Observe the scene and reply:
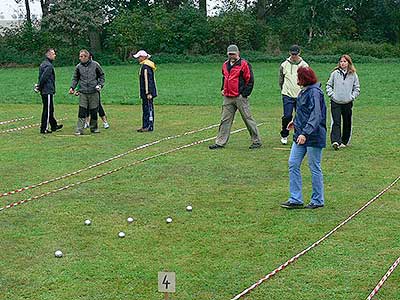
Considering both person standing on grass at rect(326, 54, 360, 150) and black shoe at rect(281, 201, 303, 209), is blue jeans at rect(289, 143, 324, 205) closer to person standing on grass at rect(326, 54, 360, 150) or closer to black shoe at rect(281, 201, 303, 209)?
black shoe at rect(281, 201, 303, 209)

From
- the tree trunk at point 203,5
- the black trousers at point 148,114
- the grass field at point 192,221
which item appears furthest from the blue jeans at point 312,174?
the tree trunk at point 203,5

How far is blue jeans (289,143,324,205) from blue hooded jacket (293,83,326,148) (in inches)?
4.5

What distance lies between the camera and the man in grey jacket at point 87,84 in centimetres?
1555

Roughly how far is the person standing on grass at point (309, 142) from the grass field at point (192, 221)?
234 mm

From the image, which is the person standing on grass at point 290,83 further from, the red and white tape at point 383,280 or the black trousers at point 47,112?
the red and white tape at point 383,280

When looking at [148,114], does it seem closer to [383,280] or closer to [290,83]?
[290,83]

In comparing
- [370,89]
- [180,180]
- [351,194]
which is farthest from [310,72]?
[370,89]

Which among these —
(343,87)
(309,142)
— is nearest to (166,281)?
(309,142)

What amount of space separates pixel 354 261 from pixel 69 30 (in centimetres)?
4429

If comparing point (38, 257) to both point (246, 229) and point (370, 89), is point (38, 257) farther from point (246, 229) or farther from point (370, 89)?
point (370, 89)

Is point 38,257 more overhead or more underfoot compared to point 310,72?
more underfoot

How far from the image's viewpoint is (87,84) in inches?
612

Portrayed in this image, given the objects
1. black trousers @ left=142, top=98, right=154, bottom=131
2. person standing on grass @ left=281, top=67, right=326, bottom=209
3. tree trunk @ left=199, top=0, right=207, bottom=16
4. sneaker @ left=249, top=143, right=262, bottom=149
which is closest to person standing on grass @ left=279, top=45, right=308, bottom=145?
sneaker @ left=249, top=143, right=262, bottom=149

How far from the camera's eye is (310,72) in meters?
8.95
